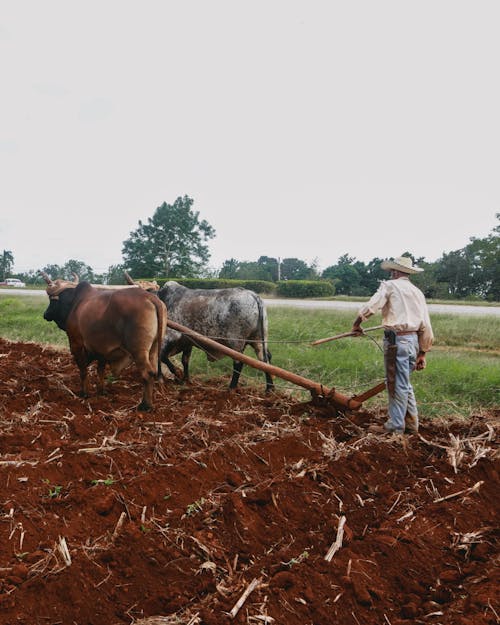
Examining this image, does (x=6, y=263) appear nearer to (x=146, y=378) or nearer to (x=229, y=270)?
(x=229, y=270)

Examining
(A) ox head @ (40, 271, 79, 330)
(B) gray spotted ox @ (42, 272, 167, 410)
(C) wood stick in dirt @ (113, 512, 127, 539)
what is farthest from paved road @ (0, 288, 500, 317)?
(C) wood stick in dirt @ (113, 512, 127, 539)

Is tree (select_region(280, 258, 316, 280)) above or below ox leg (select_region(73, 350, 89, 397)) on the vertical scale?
above

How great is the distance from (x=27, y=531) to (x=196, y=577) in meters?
1.25

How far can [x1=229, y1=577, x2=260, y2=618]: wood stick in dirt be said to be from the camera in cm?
284

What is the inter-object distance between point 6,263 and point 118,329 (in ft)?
232

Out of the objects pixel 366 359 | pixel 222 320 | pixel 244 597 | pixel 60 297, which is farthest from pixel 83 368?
pixel 366 359

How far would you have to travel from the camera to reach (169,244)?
43.4 meters

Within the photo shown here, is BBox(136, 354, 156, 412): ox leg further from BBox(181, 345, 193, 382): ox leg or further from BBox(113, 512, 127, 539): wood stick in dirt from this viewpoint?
BBox(113, 512, 127, 539): wood stick in dirt

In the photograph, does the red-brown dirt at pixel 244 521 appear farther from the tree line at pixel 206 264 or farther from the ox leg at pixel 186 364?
the tree line at pixel 206 264

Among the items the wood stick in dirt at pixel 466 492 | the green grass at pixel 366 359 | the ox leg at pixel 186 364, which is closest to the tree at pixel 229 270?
the green grass at pixel 366 359

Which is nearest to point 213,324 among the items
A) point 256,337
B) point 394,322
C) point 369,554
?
point 256,337

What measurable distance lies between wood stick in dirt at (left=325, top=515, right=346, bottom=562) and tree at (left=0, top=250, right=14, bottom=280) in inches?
2809

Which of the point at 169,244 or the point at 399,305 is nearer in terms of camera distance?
the point at 399,305

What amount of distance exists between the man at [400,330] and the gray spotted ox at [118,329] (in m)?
2.64
